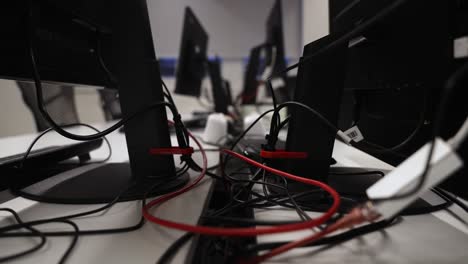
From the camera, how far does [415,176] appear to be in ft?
0.55

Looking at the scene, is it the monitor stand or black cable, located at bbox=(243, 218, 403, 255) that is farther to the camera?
the monitor stand

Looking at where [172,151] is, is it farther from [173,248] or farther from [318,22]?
[318,22]

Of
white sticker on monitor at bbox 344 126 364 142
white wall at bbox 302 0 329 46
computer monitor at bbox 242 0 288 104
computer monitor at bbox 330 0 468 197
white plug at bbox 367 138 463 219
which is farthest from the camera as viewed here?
computer monitor at bbox 242 0 288 104

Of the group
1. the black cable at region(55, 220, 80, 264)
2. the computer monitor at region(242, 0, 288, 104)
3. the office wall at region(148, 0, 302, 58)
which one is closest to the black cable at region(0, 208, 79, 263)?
the black cable at region(55, 220, 80, 264)

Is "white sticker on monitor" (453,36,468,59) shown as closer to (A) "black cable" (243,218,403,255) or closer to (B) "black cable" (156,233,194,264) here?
(A) "black cable" (243,218,403,255)

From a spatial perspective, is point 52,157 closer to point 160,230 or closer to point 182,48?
point 160,230

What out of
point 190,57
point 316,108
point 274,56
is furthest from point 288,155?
point 190,57

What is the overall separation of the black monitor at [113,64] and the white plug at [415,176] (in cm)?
30

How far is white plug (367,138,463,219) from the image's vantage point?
16 centimetres

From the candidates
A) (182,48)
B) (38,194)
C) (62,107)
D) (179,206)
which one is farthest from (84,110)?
(179,206)

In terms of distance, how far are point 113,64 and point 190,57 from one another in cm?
85

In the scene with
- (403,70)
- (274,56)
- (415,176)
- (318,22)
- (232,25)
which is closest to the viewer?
(415,176)

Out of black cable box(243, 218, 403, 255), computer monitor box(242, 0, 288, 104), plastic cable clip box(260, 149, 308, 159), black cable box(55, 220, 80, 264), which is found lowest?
black cable box(243, 218, 403, 255)

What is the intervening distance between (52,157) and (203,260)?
1.65 feet
